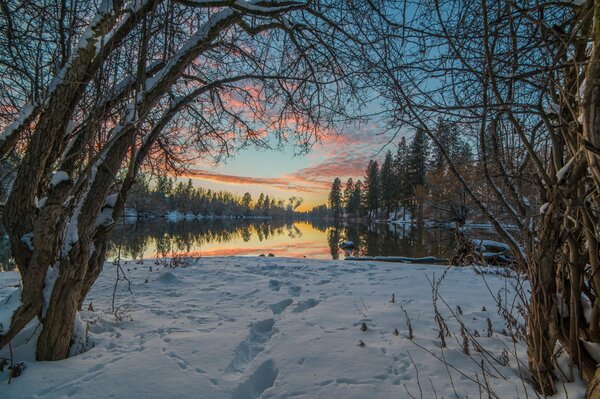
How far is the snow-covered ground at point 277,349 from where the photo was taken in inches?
83.3

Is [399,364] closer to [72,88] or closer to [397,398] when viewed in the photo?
[397,398]

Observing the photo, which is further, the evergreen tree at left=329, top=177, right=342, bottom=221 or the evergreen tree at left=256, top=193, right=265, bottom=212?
the evergreen tree at left=256, top=193, right=265, bottom=212

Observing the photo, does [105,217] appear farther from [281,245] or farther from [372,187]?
[372,187]

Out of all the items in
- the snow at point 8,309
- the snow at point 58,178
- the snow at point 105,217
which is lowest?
the snow at point 8,309

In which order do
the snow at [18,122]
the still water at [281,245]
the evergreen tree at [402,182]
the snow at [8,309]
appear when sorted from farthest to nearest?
the evergreen tree at [402,182], the still water at [281,245], the snow at [18,122], the snow at [8,309]

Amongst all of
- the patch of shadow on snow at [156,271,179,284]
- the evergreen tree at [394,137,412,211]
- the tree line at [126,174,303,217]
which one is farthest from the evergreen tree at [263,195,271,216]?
the patch of shadow on snow at [156,271,179,284]

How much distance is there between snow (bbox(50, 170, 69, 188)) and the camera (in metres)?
2.45

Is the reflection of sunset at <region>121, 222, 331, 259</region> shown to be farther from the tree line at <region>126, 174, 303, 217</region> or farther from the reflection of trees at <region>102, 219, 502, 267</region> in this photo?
the tree line at <region>126, 174, 303, 217</region>

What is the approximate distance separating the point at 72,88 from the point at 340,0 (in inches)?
108

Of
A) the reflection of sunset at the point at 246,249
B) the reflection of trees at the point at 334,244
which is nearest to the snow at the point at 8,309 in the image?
the reflection of sunset at the point at 246,249

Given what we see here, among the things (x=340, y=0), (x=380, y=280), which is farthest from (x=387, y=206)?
(x=340, y=0)

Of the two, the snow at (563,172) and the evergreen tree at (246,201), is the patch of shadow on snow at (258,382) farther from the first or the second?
the evergreen tree at (246,201)

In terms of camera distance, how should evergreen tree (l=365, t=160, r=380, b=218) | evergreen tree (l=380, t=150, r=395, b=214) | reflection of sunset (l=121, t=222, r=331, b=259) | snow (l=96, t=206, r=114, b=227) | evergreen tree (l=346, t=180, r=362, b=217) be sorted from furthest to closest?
evergreen tree (l=346, t=180, r=362, b=217) → evergreen tree (l=365, t=160, r=380, b=218) → evergreen tree (l=380, t=150, r=395, b=214) → reflection of sunset (l=121, t=222, r=331, b=259) → snow (l=96, t=206, r=114, b=227)

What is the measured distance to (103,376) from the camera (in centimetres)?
226
